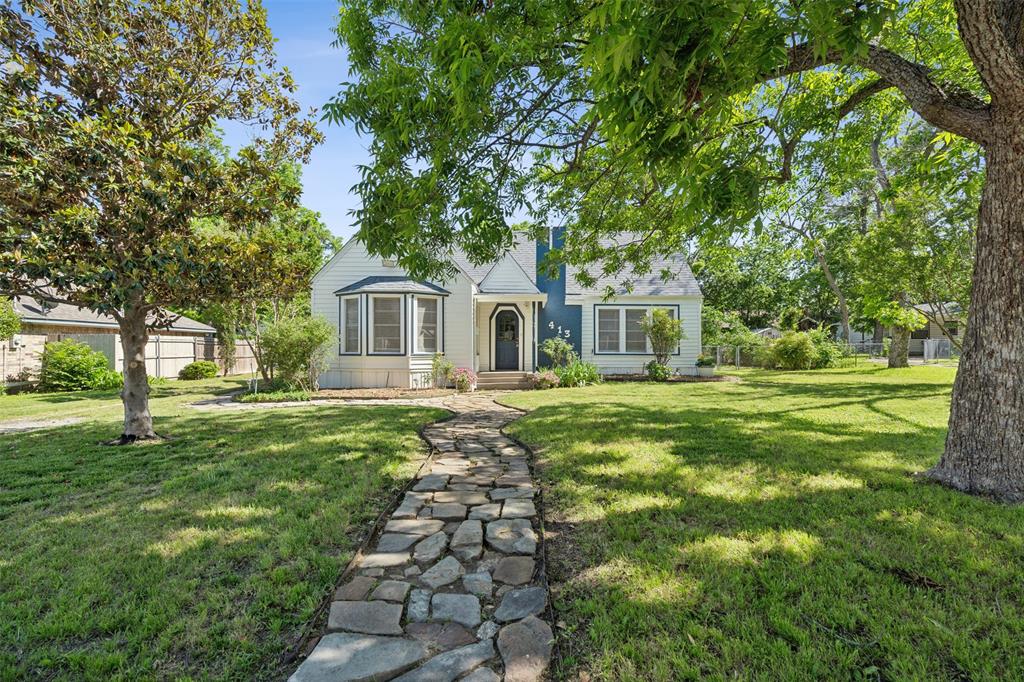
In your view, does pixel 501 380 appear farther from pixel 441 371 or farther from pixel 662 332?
pixel 662 332

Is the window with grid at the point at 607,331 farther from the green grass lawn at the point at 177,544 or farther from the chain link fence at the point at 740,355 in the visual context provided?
the green grass lawn at the point at 177,544

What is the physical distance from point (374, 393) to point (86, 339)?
Result: 11.9 m

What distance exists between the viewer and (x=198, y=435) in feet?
23.3

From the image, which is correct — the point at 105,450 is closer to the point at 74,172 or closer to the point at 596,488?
the point at 74,172

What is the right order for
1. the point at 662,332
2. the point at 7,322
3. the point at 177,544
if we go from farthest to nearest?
the point at 662,332 < the point at 7,322 < the point at 177,544

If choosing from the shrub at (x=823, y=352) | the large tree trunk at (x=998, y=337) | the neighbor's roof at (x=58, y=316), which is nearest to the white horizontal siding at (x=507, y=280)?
the neighbor's roof at (x=58, y=316)

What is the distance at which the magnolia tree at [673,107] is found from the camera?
2.47m

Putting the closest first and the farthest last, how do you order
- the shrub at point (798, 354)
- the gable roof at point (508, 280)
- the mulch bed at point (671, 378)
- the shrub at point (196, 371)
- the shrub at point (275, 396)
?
1. the shrub at point (275, 396)
2. the mulch bed at point (671, 378)
3. the gable roof at point (508, 280)
4. the shrub at point (196, 371)
5. the shrub at point (798, 354)

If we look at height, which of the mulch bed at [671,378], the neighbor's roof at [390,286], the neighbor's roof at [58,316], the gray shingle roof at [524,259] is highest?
the gray shingle roof at [524,259]

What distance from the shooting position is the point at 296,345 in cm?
1217

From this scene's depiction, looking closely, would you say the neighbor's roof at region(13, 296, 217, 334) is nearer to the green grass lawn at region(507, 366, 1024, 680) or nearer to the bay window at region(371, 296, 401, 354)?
the bay window at region(371, 296, 401, 354)

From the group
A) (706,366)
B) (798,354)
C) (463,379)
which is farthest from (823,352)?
(463,379)

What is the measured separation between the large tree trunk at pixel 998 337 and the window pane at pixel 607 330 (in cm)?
1255

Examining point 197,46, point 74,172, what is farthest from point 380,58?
point 74,172
